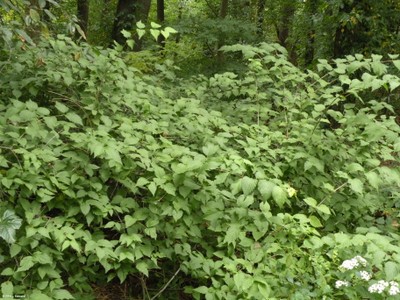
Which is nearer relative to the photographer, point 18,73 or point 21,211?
point 21,211

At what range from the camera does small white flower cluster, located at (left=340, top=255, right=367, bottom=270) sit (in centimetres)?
261

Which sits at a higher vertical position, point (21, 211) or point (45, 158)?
point (45, 158)

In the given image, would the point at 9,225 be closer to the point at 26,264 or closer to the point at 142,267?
the point at 26,264

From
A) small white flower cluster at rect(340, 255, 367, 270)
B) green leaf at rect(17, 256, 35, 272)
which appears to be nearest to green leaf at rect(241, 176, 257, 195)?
small white flower cluster at rect(340, 255, 367, 270)

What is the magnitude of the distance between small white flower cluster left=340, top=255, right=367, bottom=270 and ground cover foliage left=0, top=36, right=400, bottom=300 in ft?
0.23

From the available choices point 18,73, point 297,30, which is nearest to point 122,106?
point 18,73

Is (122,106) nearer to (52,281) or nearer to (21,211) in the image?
(21,211)

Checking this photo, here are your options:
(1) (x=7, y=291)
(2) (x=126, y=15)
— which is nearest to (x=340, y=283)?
(1) (x=7, y=291)

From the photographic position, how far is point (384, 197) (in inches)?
156

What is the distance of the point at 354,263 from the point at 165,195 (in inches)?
54.4

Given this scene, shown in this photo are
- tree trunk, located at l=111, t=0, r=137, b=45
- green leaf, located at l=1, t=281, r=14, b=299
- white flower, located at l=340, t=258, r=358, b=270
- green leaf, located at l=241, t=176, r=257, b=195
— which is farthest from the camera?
tree trunk, located at l=111, t=0, r=137, b=45

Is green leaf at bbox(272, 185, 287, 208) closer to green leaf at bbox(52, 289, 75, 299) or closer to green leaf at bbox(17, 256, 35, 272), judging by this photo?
green leaf at bbox(52, 289, 75, 299)

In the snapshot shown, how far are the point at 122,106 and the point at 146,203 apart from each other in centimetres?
116

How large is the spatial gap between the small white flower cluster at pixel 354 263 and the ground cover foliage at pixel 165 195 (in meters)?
0.07
